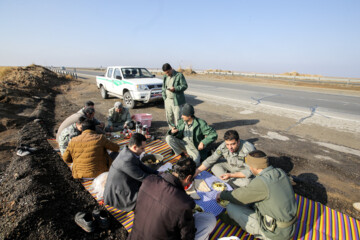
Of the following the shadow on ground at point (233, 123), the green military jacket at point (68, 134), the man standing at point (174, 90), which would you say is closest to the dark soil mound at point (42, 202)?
the green military jacket at point (68, 134)

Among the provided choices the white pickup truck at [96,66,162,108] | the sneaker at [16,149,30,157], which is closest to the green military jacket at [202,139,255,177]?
the sneaker at [16,149,30,157]

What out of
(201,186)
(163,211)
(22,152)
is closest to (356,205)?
(201,186)

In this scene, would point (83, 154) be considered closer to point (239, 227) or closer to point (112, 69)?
point (239, 227)

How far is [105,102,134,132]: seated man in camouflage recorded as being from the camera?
6.06 metres

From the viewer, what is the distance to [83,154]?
339 cm

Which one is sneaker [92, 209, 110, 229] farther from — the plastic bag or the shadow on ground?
the shadow on ground

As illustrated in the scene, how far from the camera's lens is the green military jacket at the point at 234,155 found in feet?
11.8

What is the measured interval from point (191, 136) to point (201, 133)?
235 millimetres

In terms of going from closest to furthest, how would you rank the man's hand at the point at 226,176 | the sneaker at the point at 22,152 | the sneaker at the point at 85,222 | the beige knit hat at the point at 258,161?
the beige knit hat at the point at 258,161
the sneaker at the point at 85,222
the man's hand at the point at 226,176
the sneaker at the point at 22,152

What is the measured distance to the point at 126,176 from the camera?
280cm

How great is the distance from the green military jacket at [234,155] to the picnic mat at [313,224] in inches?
40.4

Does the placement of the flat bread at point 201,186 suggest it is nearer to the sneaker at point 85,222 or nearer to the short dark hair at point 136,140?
the short dark hair at point 136,140

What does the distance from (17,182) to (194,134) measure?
3496 millimetres

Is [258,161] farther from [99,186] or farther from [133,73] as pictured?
[133,73]
